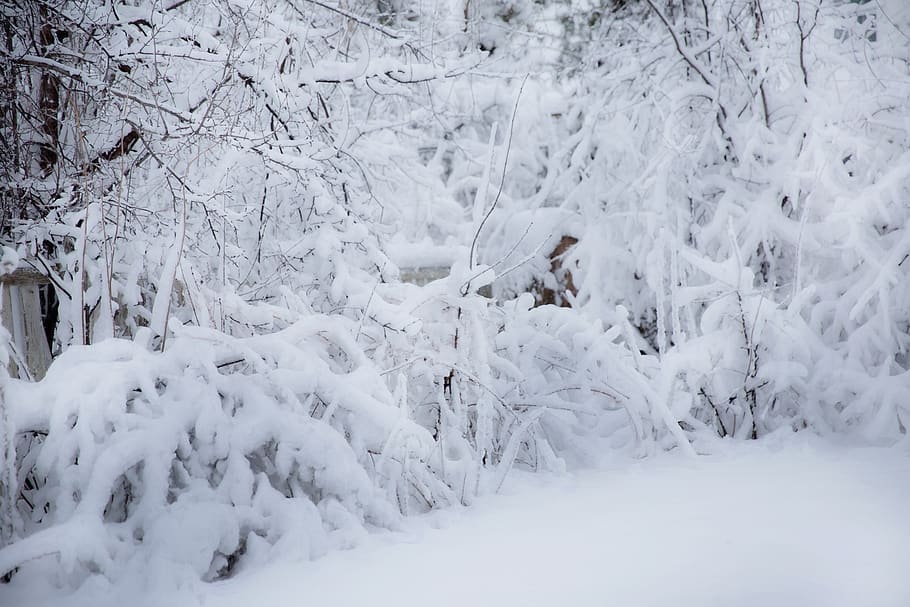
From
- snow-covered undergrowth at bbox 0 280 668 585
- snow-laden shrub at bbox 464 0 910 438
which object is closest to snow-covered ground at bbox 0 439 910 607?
snow-covered undergrowth at bbox 0 280 668 585

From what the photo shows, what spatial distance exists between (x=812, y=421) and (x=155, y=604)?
322 centimetres

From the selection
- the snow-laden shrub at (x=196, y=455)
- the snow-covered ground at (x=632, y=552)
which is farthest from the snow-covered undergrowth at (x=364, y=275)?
the snow-covered ground at (x=632, y=552)

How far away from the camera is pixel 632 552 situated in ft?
7.98

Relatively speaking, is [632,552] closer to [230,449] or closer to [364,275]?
[230,449]

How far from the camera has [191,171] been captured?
392 centimetres

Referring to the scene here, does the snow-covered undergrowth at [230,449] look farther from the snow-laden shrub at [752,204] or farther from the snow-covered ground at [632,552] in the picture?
the snow-laden shrub at [752,204]

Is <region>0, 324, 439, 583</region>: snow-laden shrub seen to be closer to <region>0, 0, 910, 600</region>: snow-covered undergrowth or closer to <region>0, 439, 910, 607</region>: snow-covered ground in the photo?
<region>0, 0, 910, 600</region>: snow-covered undergrowth

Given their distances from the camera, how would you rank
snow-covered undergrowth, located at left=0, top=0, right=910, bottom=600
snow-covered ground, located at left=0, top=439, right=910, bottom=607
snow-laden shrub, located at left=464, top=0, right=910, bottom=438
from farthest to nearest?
snow-laden shrub, located at left=464, top=0, right=910, bottom=438
snow-covered undergrowth, located at left=0, top=0, right=910, bottom=600
snow-covered ground, located at left=0, top=439, right=910, bottom=607

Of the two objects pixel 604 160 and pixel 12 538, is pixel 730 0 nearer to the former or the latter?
pixel 604 160

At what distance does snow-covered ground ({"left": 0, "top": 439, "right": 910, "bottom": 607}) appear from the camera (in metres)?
2.10

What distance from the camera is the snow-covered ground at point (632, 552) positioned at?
6.88 ft

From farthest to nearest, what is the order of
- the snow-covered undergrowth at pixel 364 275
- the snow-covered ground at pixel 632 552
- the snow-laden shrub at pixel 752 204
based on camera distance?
the snow-laden shrub at pixel 752 204 → the snow-covered undergrowth at pixel 364 275 → the snow-covered ground at pixel 632 552

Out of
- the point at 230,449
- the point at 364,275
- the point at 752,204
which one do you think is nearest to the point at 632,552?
the point at 230,449

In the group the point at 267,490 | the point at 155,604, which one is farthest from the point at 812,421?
the point at 155,604
